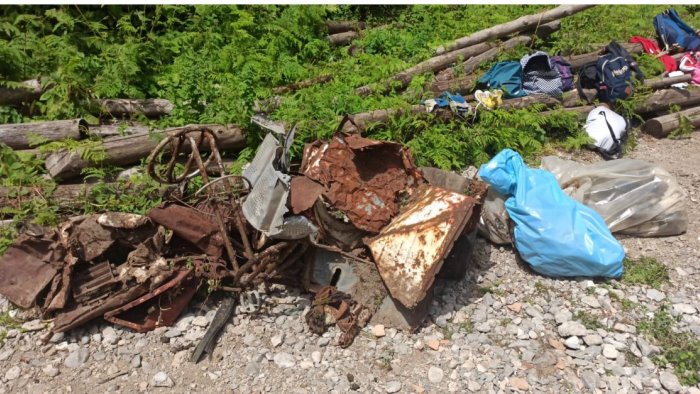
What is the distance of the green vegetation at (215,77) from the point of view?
497cm

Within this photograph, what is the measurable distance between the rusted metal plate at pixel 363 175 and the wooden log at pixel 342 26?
14.2 feet

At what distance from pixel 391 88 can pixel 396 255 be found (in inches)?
127

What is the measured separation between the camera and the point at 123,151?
16.6 ft

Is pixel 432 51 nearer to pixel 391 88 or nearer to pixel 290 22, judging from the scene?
pixel 391 88

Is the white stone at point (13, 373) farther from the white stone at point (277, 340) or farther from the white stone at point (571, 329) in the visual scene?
the white stone at point (571, 329)

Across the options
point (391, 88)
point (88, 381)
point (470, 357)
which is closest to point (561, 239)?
point (470, 357)

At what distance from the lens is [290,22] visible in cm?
734

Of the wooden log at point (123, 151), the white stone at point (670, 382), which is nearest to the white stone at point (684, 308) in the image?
the white stone at point (670, 382)

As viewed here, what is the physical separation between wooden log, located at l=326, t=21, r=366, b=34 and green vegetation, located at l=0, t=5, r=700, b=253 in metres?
0.21

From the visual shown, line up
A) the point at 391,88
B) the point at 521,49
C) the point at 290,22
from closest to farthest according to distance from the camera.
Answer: the point at 391,88, the point at 290,22, the point at 521,49

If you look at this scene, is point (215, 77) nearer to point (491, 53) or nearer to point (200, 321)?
point (200, 321)

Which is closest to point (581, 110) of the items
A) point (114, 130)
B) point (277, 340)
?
→ point (277, 340)

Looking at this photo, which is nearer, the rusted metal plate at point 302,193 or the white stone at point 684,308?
the rusted metal plate at point 302,193

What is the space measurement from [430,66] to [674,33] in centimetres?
450
